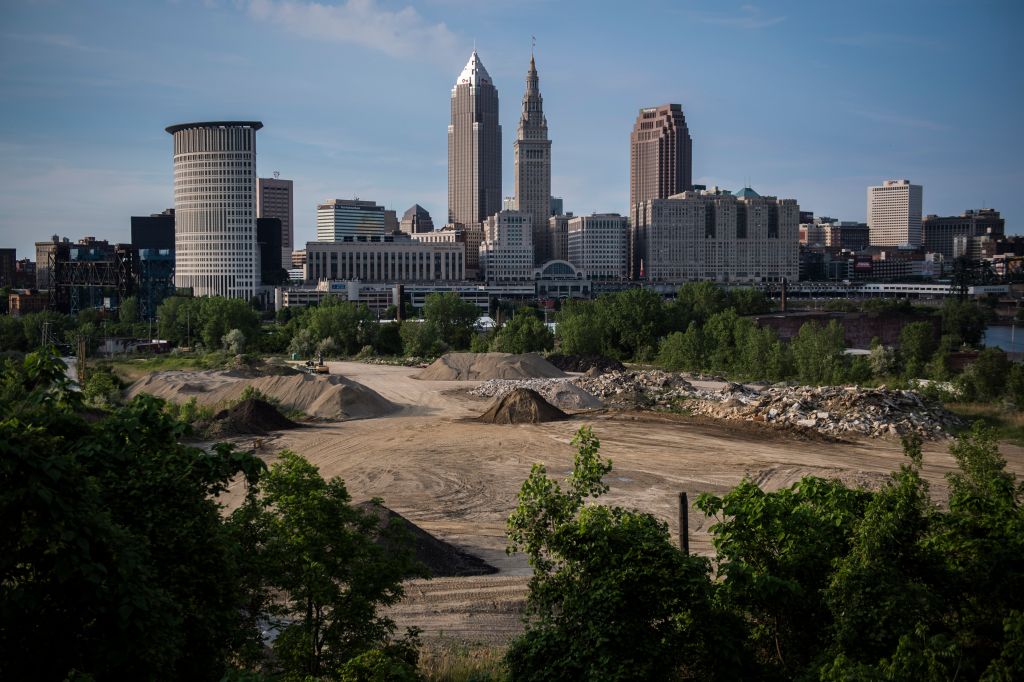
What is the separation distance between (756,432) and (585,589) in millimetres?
34923

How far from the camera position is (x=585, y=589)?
13.1m

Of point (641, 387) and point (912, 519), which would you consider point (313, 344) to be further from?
point (912, 519)

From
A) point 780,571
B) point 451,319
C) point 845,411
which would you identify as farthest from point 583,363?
point 780,571

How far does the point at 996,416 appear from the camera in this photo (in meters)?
49.8

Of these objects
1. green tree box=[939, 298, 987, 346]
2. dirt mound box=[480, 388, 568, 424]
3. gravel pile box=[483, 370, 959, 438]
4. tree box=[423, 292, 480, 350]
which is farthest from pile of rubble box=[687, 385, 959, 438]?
green tree box=[939, 298, 987, 346]

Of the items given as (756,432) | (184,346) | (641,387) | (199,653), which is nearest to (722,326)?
(641,387)

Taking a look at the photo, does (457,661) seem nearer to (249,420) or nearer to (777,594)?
(777,594)

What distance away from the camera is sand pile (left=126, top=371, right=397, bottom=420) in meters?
54.1

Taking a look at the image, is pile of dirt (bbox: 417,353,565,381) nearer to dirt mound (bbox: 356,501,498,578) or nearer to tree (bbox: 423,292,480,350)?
tree (bbox: 423,292,480,350)

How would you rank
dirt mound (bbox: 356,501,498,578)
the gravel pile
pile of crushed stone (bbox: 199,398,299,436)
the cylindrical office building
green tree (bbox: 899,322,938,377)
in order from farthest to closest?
the cylindrical office building → green tree (bbox: 899,322,938,377) → pile of crushed stone (bbox: 199,398,299,436) → the gravel pile → dirt mound (bbox: 356,501,498,578)

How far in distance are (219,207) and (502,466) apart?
168 meters

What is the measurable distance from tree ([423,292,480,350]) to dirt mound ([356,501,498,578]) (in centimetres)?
6818

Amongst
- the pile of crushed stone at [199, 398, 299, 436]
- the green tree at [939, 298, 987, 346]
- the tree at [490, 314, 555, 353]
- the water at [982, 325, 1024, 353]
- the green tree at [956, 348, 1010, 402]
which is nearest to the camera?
the pile of crushed stone at [199, 398, 299, 436]

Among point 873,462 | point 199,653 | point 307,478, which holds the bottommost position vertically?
point 873,462
